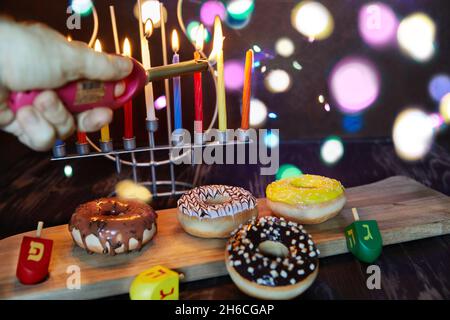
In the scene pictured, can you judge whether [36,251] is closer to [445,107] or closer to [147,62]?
[147,62]

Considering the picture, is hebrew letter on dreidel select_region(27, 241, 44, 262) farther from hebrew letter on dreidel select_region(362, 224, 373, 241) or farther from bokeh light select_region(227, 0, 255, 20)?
bokeh light select_region(227, 0, 255, 20)

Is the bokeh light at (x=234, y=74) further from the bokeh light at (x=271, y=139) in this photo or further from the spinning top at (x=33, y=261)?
the spinning top at (x=33, y=261)

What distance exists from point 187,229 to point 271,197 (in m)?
0.31

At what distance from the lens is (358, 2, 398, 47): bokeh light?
7.80 ft

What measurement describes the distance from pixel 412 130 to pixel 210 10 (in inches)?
53.0

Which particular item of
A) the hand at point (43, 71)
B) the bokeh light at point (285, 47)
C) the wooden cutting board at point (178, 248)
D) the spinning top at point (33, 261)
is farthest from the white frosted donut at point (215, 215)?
the bokeh light at point (285, 47)

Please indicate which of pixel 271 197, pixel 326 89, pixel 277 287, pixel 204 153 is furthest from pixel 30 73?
pixel 326 89

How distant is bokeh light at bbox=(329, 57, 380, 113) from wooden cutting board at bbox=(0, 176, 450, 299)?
2.88ft

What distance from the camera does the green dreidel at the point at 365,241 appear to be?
1.34m

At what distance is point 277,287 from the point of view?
1.15 meters

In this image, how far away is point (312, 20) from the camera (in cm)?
238

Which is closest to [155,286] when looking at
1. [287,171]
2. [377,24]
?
[287,171]

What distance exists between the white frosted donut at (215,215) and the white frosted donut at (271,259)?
0.08 metres

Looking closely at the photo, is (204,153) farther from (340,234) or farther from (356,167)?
(340,234)
